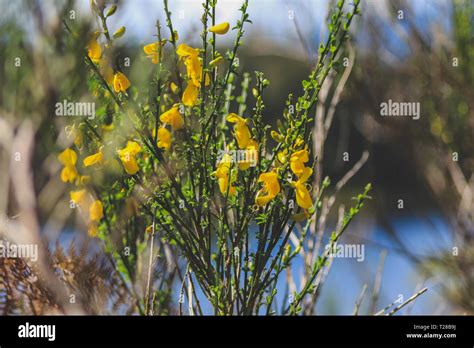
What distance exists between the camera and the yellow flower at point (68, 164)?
0.68m

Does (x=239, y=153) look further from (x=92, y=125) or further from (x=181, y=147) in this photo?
(x=92, y=125)

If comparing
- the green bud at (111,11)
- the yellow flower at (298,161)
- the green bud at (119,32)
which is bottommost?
the yellow flower at (298,161)

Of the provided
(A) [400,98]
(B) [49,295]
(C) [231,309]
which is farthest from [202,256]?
(A) [400,98]

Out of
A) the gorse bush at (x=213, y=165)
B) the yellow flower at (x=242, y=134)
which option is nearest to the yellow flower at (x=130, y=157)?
the gorse bush at (x=213, y=165)

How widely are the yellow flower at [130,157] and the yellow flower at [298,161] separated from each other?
0.53 feet

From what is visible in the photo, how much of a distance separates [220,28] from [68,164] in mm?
231

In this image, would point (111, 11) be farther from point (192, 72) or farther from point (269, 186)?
point (269, 186)

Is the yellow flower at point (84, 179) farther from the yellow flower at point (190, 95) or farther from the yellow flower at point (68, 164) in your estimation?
the yellow flower at point (190, 95)

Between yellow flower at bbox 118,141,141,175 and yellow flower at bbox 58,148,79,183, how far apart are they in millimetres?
78

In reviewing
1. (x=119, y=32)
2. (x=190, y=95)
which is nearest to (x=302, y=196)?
(x=190, y=95)

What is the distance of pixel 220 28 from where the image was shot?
62cm

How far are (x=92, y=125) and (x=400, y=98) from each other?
87 centimetres

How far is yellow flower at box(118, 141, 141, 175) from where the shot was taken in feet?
2.04
